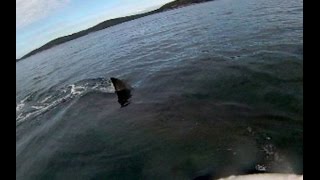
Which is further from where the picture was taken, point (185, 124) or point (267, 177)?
point (185, 124)

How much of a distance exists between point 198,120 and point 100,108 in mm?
8336

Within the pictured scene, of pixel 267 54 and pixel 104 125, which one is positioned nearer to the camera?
pixel 104 125

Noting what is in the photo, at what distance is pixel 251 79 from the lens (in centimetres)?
1828

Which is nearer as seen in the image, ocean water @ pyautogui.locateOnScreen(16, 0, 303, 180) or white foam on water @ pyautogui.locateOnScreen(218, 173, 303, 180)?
white foam on water @ pyautogui.locateOnScreen(218, 173, 303, 180)

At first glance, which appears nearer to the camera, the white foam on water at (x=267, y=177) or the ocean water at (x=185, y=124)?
the white foam on water at (x=267, y=177)

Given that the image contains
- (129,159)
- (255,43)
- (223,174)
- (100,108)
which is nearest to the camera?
(223,174)

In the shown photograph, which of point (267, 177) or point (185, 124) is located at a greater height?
point (267, 177)

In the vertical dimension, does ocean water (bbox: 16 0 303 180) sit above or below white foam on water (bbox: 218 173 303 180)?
below

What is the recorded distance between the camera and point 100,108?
2009 centimetres

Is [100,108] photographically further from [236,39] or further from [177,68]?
[236,39]

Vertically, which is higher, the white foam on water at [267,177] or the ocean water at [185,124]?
the white foam on water at [267,177]
